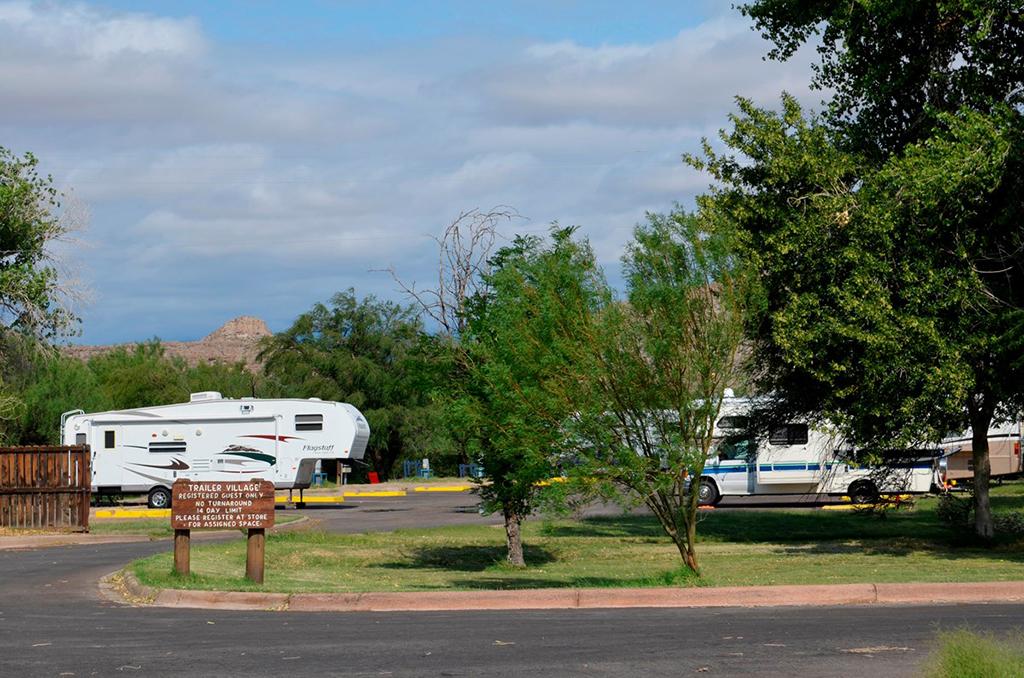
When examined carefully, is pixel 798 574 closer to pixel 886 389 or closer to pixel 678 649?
pixel 886 389

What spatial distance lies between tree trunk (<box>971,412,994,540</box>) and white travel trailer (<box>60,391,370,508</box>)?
68.8 feet

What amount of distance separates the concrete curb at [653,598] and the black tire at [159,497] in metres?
26.7

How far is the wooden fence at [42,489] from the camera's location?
96.5ft

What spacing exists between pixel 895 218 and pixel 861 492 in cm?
1385

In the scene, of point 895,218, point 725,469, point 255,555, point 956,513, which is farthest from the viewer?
point 725,469

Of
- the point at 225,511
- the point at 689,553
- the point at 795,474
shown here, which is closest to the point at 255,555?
the point at 225,511

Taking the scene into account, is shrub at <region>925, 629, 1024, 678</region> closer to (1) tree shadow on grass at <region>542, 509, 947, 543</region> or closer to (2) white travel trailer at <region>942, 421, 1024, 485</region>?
(1) tree shadow on grass at <region>542, 509, 947, 543</region>

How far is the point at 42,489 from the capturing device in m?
29.4

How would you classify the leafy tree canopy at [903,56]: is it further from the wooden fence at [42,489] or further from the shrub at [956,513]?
the wooden fence at [42,489]

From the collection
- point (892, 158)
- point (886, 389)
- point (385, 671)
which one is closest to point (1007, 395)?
point (886, 389)

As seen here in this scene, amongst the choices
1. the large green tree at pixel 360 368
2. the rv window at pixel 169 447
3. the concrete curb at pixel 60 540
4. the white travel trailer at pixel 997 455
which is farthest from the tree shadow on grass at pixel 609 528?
the large green tree at pixel 360 368

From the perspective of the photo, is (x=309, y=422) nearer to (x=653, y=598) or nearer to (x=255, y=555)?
(x=255, y=555)

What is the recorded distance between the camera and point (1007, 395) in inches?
862

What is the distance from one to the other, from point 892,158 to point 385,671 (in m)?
14.5
